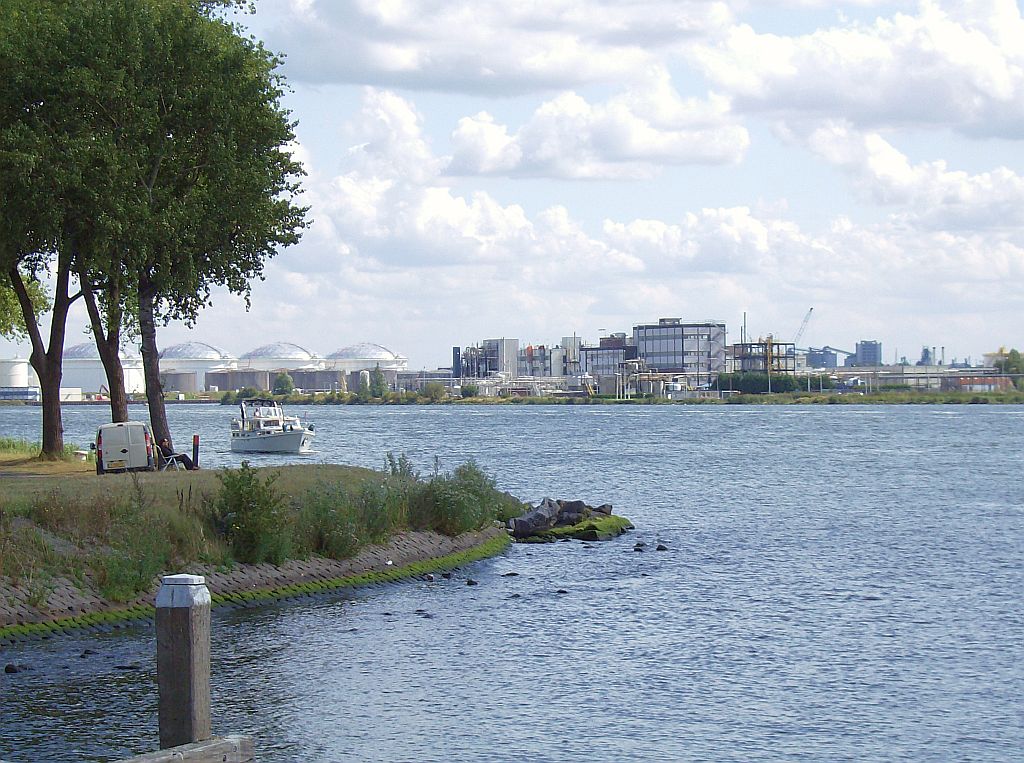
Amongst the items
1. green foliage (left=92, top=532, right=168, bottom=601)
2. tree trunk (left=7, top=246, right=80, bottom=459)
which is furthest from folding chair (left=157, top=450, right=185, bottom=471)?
green foliage (left=92, top=532, right=168, bottom=601)

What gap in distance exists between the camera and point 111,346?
51.8m

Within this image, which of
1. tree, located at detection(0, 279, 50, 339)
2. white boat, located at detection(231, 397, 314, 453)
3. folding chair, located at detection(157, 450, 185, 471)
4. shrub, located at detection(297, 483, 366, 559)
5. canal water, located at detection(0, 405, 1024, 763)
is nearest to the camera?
canal water, located at detection(0, 405, 1024, 763)

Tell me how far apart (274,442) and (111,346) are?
48293mm

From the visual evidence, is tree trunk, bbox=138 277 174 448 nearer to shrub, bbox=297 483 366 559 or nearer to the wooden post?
shrub, bbox=297 483 366 559

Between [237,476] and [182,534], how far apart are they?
2.73 meters

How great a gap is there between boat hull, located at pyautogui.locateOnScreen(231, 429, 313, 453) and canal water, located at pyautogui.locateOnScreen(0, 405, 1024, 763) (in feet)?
172

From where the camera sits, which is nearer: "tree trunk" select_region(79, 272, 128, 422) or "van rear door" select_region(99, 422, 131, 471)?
"van rear door" select_region(99, 422, 131, 471)

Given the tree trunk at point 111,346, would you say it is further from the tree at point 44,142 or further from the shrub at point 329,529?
the shrub at point 329,529

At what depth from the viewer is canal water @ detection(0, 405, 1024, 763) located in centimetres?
1950

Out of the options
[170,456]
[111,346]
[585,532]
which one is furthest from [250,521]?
[111,346]

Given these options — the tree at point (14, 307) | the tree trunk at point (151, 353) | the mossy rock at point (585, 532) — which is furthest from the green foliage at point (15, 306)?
the mossy rock at point (585, 532)

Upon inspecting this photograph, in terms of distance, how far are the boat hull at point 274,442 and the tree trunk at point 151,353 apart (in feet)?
163

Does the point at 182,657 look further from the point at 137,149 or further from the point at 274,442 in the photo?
the point at 274,442

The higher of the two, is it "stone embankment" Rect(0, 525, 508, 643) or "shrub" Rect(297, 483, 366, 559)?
"shrub" Rect(297, 483, 366, 559)
